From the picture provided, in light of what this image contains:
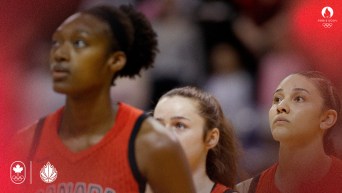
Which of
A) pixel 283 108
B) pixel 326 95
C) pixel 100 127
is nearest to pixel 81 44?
pixel 100 127

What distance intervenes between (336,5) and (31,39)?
107cm

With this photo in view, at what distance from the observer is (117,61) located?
2260 mm

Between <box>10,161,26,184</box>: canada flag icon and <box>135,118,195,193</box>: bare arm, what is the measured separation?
42cm

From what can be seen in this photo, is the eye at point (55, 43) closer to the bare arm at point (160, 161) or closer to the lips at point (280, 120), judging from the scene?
the bare arm at point (160, 161)

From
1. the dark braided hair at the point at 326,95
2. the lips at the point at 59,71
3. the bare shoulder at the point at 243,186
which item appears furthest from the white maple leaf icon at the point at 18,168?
the dark braided hair at the point at 326,95

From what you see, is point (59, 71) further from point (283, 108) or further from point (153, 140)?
point (283, 108)

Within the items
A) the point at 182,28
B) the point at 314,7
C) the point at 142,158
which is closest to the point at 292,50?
the point at 314,7

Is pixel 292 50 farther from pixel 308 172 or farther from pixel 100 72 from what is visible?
pixel 100 72

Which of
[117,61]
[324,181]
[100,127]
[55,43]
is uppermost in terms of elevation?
[55,43]

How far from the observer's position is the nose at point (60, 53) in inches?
89.0

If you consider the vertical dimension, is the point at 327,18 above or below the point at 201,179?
above

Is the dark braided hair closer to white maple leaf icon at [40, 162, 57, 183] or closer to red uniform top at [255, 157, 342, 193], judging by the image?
red uniform top at [255, 157, 342, 193]

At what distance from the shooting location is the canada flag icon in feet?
7.69

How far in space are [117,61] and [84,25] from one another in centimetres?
16
